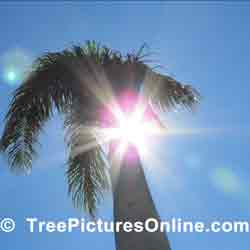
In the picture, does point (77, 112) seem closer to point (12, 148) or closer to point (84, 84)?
point (84, 84)

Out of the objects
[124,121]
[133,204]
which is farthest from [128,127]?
[133,204]

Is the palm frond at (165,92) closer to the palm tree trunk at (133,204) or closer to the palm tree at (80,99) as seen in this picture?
the palm tree at (80,99)

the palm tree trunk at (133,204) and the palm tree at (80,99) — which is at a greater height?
the palm tree at (80,99)

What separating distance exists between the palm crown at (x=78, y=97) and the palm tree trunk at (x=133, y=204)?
97cm

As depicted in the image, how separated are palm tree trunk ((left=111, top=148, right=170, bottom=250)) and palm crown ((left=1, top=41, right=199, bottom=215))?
0.97 m

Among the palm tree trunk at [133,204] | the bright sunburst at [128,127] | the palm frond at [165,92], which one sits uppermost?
the palm frond at [165,92]

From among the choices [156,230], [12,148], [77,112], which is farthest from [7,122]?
[156,230]

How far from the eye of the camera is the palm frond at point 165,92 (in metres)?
7.21

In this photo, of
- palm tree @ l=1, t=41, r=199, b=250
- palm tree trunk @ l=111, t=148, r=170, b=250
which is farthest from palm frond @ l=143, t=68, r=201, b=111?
palm tree trunk @ l=111, t=148, r=170, b=250

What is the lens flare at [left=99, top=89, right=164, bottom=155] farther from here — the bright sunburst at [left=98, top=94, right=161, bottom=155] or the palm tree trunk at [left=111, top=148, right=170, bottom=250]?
the palm tree trunk at [left=111, top=148, right=170, bottom=250]

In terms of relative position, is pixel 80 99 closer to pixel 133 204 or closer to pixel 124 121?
pixel 124 121

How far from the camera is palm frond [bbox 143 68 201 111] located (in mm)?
7207

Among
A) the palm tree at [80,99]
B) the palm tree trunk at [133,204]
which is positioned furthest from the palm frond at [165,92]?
the palm tree trunk at [133,204]

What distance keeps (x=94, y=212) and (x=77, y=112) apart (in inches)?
62.6
